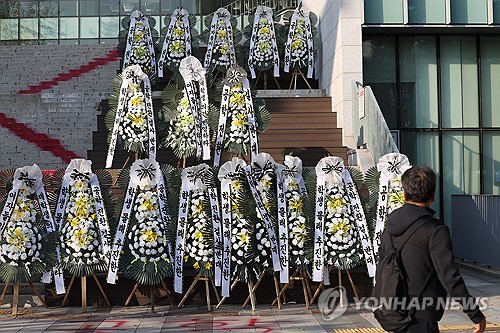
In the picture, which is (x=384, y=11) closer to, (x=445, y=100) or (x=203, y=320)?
(x=445, y=100)

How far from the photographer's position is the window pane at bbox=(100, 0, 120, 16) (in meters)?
30.9

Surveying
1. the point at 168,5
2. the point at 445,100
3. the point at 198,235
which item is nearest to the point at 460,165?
the point at 445,100

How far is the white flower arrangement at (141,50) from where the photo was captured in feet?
62.9

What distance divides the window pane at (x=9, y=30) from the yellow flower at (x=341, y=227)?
2171 centimetres

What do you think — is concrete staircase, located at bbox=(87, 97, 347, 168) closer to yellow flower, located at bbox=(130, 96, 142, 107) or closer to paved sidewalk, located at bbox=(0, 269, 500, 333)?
yellow flower, located at bbox=(130, 96, 142, 107)

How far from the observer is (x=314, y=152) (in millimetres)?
16500

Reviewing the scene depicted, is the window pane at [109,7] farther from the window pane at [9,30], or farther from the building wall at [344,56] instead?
the building wall at [344,56]

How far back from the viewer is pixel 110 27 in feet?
101

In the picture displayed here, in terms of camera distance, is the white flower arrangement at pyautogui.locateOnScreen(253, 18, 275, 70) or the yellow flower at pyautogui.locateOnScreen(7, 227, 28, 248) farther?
the white flower arrangement at pyautogui.locateOnScreen(253, 18, 275, 70)

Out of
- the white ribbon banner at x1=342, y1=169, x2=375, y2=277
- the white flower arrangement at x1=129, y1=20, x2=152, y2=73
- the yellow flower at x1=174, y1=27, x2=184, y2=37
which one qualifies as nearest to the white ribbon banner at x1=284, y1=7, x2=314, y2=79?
the yellow flower at x1=174, y1=27, x2=184, y2=37

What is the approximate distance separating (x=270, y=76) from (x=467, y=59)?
452cm

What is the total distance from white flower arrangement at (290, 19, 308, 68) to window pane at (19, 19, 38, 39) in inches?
545

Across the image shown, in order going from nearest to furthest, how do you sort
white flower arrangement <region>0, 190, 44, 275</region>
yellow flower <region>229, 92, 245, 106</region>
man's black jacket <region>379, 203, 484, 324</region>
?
man's black jacket <region>379, 203, 484, 324</region> → white flower arrangement <region>0, 190, 44, 275</region> → yellow flower <region>229, 92, 245, 106</region>

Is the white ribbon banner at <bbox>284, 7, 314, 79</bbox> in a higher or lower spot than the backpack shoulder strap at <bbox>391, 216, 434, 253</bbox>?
higher
